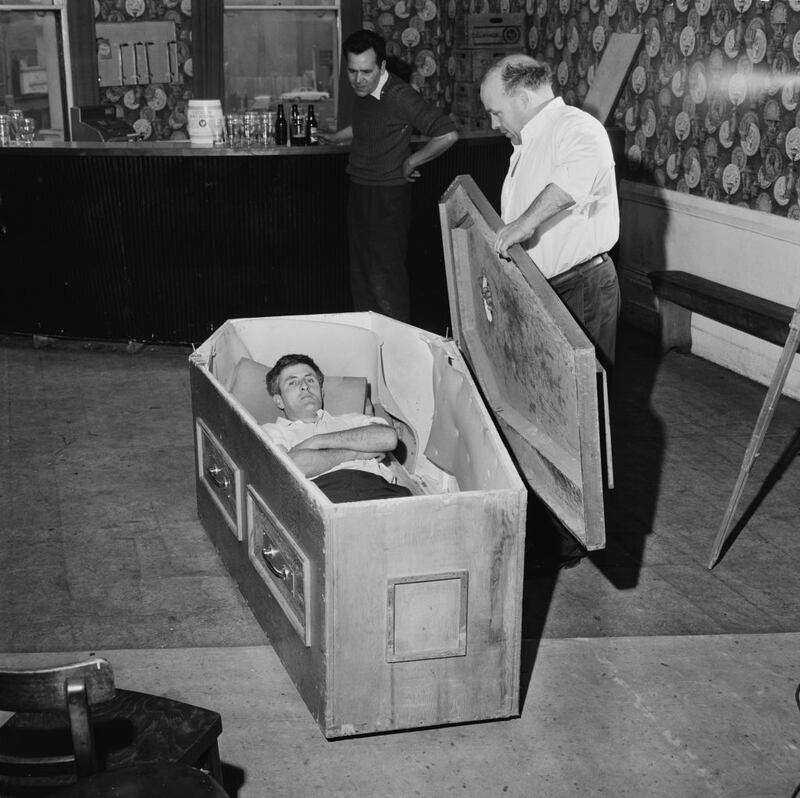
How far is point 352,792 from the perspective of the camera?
9.35ft

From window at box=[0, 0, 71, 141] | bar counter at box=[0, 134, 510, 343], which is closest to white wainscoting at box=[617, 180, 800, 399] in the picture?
bar counter at box=[0, 134, 510, 343]

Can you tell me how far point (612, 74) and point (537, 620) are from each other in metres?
4.77

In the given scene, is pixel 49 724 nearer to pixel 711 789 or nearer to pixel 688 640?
pixel 711 789

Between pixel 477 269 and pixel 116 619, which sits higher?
pixel 477 269

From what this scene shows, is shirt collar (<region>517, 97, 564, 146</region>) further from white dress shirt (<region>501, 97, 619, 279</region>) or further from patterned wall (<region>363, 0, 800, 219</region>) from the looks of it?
patterned wall (<region>363, 0, 800, 219</region>)

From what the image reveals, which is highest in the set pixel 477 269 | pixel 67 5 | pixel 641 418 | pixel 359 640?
pixel 67 5

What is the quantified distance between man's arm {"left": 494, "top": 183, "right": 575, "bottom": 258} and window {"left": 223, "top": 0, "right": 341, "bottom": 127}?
21.7ft

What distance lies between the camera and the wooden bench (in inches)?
228

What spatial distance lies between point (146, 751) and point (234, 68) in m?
8.30

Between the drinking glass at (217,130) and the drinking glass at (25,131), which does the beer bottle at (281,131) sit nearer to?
the drinking glass at (217,130)

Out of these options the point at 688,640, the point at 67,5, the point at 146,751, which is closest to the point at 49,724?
the point at 146,751

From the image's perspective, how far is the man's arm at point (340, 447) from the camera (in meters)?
3.73

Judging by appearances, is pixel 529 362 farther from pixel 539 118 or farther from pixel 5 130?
pixel 5 130

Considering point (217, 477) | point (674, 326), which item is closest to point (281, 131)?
point (674, 326)
